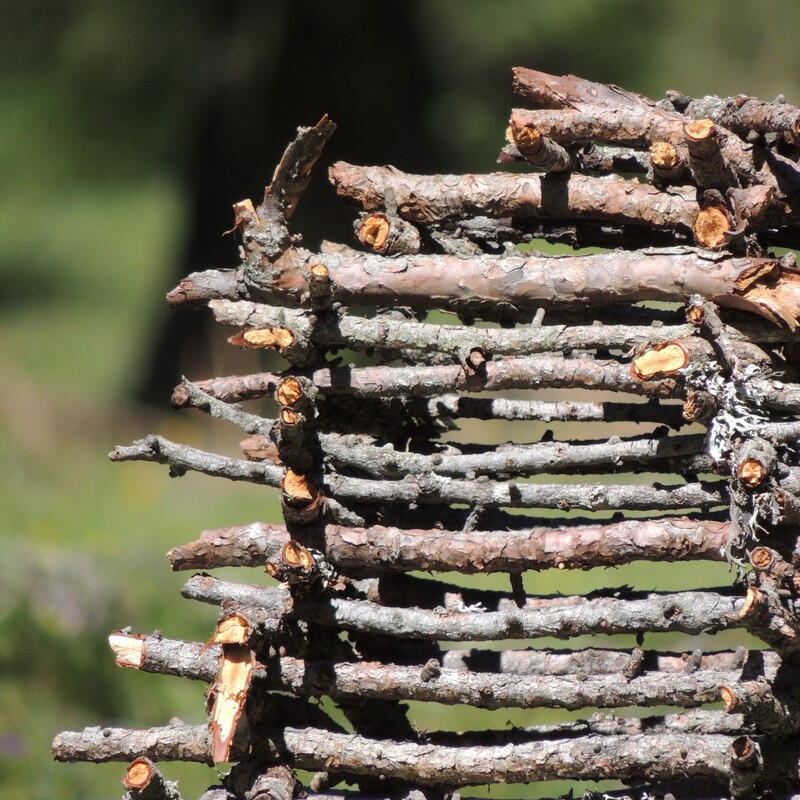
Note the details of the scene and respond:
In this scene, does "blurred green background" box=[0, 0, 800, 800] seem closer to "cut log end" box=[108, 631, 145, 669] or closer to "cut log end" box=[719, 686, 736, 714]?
"cut log end" box=[108, 631, 145, 669]

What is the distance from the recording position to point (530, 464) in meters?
2.11

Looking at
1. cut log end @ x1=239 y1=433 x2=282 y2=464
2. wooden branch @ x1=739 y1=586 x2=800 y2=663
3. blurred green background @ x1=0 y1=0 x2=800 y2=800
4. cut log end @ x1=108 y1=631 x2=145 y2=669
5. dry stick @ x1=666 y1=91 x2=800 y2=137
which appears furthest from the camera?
blurred green background @ x1=0 y1=0 x2=800 y2=800

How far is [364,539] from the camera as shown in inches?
83.0

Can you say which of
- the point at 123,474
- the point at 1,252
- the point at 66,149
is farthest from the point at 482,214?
the point at 1,252

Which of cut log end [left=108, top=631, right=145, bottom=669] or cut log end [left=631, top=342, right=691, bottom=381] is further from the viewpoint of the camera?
cut log end [left=108, top=631, right=145, bottom=669]

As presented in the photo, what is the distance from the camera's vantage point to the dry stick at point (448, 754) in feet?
6.62

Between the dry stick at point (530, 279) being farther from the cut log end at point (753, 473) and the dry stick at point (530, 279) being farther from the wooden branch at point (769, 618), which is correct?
the wooden branch at point (769, 618)

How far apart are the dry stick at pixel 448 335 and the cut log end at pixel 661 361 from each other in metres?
0.09

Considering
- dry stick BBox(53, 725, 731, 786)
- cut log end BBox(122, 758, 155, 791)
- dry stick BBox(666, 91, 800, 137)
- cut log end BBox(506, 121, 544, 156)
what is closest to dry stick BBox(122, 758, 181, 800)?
cut log end BBox(122, 758, 155, 791)

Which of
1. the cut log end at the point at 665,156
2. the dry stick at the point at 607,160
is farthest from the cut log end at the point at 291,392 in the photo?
the cut log end at the point at 665,156

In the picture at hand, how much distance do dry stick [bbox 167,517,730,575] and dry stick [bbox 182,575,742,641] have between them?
79 millimetres

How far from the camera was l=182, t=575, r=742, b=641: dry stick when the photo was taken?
202 cm

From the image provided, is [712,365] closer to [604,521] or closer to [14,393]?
[604,521]

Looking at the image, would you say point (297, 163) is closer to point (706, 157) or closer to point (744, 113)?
point (706, 157)
